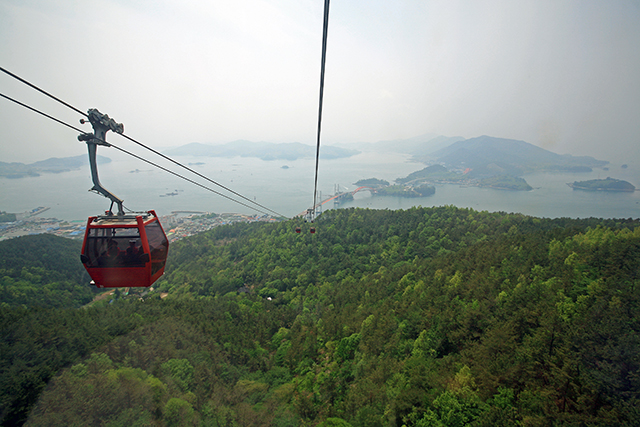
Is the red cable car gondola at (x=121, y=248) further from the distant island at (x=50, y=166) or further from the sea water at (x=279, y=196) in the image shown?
the distant island at (x=50, y=166)

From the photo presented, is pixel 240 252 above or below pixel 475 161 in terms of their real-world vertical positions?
below

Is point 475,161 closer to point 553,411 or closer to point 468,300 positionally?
point 468,300

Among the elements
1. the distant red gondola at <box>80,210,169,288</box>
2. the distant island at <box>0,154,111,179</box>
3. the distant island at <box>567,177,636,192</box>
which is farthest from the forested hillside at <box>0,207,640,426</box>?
the distant island at <box>0,154,111,179</box>

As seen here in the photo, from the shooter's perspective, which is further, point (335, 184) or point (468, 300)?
point (335, 184)

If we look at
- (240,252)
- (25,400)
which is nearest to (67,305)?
(240,252)

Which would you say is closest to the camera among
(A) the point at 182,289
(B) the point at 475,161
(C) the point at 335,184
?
(A) the point at 182,289
